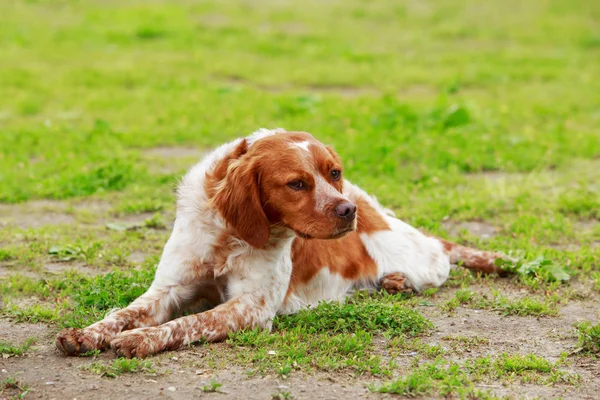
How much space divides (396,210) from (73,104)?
537 centimetres

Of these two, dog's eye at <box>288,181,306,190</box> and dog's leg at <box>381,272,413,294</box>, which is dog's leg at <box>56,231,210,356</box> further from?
dog's leg at <box>381,272,413,294</box>

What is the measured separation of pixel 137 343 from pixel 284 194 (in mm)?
1119

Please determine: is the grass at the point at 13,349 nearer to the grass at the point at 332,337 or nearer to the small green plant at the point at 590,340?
the grass at the point at 332,337

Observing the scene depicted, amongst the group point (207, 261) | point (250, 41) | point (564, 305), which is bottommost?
point (564, 305)

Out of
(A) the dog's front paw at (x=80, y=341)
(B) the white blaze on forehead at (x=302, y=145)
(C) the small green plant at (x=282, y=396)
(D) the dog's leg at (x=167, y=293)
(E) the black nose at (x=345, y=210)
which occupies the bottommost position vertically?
(C) the small green plant at (x=282, y=396)

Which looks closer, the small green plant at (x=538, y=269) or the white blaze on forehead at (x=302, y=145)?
the white blaze on forehead at (x=302, y=145)

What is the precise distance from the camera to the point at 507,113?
11461 mm

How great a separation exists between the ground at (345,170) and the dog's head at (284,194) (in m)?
0.61

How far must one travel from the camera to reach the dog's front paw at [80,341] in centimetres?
482

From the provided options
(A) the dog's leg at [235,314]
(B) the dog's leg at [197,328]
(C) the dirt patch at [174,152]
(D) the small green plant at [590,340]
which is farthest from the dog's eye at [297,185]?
(C) the dirt patch at [174,152]

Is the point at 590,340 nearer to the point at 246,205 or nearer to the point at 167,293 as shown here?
the point at 246,205

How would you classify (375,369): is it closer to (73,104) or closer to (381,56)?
(73,104)

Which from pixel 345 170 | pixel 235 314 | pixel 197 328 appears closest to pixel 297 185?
pixel 235 314

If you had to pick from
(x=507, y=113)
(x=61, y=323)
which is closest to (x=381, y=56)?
(x=507, y=113)
